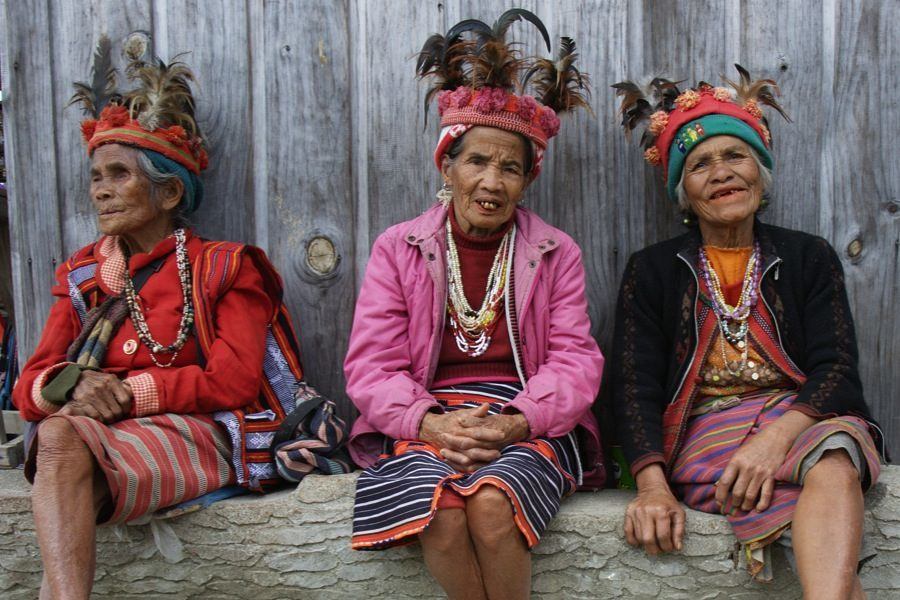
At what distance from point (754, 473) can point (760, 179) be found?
1038 mm

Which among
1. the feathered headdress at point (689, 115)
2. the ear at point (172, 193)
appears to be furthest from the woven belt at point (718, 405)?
the ear at point (172, 193)

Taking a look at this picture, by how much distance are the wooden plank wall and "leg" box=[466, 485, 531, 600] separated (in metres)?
1.15

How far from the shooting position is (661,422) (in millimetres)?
2760

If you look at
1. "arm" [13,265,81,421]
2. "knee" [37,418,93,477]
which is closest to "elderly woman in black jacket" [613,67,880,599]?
"knee" [37,418,93,477]

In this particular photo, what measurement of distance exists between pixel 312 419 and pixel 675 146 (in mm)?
1610

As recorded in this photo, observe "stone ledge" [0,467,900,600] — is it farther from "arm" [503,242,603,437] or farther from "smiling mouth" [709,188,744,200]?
"smiling mouth" [709,188,744,200]

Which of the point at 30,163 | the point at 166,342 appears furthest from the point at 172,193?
the point at 30,163

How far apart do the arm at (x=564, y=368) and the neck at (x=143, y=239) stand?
4.80ft

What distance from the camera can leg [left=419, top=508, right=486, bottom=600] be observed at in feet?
7.38

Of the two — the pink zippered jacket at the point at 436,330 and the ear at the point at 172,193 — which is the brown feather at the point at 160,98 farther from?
the pink zippered jacket at the point at 436,330

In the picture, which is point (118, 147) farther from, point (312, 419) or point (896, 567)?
point (896, 567)

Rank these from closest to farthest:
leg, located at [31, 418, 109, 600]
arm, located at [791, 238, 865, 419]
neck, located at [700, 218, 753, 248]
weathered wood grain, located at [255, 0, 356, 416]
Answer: leg, located at [31, 418, 109, 600]
arm, located at [791, 238, 865, 419]
neck, located at [700, 218, 753, 248]
weathered wood grain, located at [255, 0, 356, 416]

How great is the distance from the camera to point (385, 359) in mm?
2719

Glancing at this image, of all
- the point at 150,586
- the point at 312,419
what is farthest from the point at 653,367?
the point at 150,586
